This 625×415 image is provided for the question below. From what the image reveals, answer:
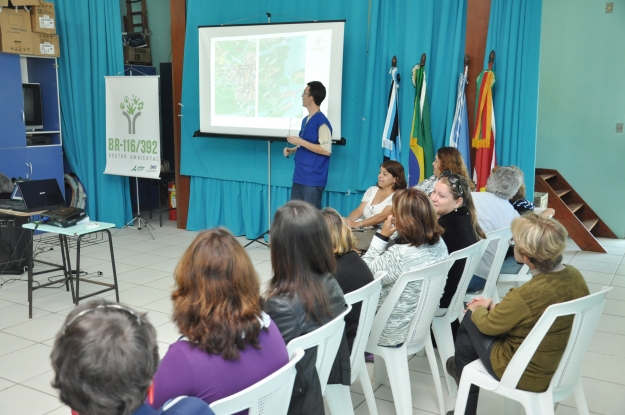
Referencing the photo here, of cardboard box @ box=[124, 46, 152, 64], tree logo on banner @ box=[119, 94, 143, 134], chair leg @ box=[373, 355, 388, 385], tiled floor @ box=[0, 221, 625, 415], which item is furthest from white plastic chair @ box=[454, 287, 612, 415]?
cardboard box @ box=[124, 46, 152, 64]

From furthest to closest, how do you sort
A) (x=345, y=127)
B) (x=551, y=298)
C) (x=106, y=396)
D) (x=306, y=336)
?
1. (x=345, y=127)
2. (x=551, y=298)
3. (x=306, y=336)
4. (x=106, y=396)

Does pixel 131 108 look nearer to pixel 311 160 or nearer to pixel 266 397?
pixel 311 160

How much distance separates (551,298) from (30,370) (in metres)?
2.72

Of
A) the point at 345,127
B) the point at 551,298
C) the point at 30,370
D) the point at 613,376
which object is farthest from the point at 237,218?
the point at 551,298

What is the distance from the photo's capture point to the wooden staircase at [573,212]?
20.0 feet

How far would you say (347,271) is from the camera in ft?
7.39

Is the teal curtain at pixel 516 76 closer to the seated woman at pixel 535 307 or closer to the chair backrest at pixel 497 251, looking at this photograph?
the chair backrest at pixel 497 251

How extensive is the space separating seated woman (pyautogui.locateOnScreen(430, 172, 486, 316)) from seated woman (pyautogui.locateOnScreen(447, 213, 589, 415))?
824 millimetres

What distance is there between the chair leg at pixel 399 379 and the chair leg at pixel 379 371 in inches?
18.3

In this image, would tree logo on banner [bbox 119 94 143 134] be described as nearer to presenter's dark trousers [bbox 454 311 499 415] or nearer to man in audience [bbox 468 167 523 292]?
man in audience [bbox 468 167 523 292]

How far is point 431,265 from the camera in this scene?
2.33m

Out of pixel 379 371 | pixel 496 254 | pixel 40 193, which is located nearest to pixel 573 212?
pixel 496 254

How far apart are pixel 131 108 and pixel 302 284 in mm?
5289

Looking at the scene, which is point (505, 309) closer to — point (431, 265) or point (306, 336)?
point (431, 265)
